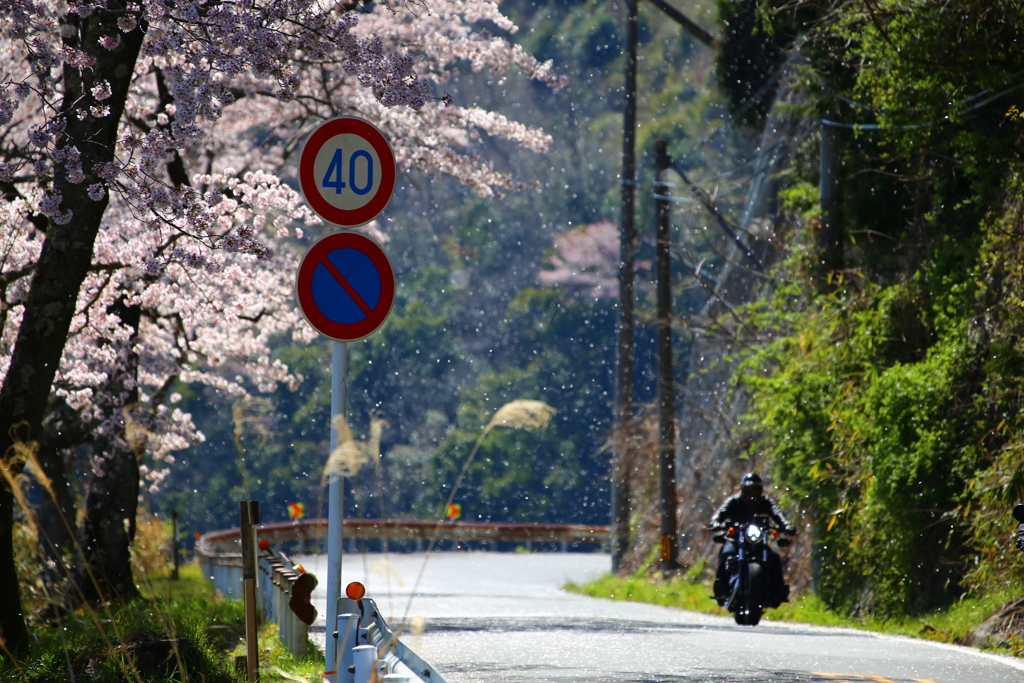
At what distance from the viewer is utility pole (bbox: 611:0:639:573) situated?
89.3ft

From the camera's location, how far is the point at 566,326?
57875mm

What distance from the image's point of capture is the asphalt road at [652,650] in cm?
891

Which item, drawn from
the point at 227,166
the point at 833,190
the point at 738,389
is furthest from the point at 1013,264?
the point at 738,389

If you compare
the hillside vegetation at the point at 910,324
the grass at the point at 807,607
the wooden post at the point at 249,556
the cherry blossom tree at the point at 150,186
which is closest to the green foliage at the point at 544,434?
the grass at the point at 807,607

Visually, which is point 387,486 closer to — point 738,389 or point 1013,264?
point 738,389

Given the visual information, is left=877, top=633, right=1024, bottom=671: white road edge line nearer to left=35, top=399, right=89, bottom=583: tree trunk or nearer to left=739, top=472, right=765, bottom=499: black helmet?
left=739, top=472, right=765, bottom=499: black helmet

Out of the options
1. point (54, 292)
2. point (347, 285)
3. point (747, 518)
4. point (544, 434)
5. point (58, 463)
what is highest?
point (54, 292)

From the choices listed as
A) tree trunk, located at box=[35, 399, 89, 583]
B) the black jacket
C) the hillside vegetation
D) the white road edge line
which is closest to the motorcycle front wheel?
the black jacket

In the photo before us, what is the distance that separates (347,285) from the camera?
6.68 m

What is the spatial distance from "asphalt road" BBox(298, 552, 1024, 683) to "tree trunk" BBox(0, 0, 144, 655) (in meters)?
2.71

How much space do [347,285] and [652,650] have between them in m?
5.43

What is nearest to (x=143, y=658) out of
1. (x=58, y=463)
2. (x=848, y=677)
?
(x=848, y=677)

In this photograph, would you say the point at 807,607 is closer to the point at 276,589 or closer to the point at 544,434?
the point at 276,589

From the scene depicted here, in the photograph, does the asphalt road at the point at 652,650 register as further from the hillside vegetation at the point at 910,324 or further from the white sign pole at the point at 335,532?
the hillside vegetation at the point at 910,324
